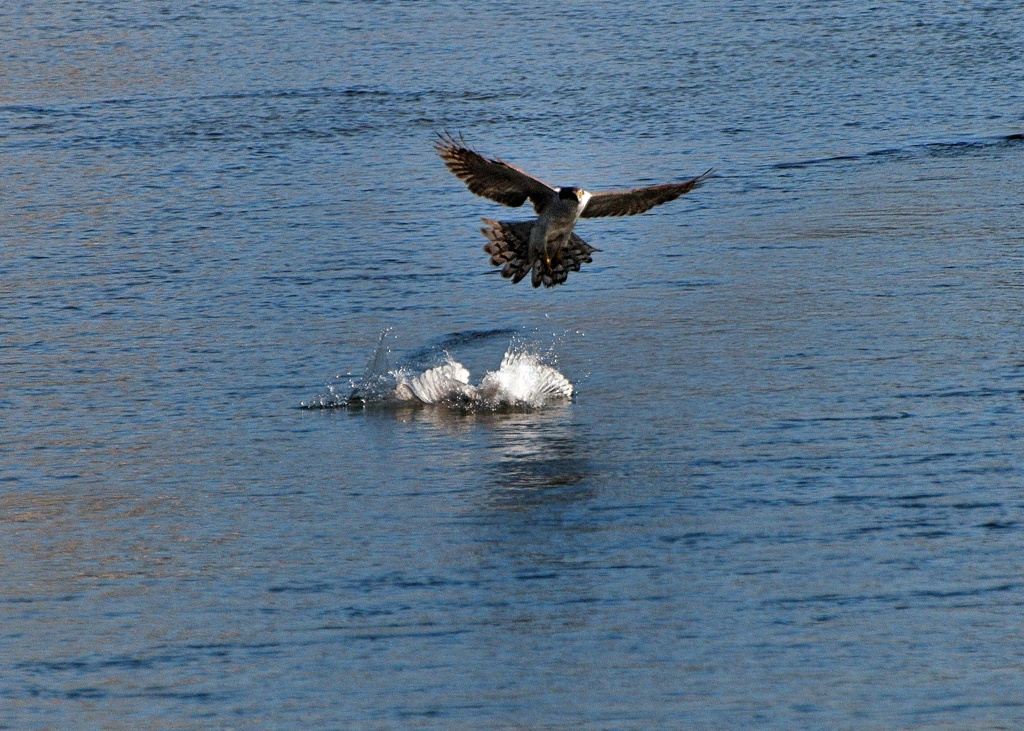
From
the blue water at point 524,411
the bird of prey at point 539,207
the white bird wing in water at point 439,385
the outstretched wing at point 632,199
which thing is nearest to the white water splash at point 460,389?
the white bird wing in water at point 439,385

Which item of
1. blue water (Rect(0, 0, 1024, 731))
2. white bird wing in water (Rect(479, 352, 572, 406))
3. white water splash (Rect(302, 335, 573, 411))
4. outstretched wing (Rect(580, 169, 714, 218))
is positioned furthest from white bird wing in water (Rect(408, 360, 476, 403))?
outstretched wing (Rect(580, 169, 714, 218))

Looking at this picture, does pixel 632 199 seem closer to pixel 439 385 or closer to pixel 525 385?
pixel 525 385

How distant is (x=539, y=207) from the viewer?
10492mm

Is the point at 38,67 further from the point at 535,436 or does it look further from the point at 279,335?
the point at 535,436

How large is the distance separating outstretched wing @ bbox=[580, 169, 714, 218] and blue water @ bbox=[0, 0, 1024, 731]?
799mm

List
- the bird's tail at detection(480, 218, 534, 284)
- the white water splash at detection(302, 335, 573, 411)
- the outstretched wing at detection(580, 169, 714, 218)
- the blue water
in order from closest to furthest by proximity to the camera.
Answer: the blue water, the white water splash at detection(302, 335, 573, 411), the outstretched wing at detection(580, 169, 714, 218), the bird's tail at detection(480, 218, 534, 284)

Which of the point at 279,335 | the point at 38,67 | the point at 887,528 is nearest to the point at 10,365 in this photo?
the point at 279,335

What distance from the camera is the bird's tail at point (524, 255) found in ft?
35.2

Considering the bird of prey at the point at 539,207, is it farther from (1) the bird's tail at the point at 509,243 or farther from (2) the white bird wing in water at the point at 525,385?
(2) the white bird wing in water at the point at 525,385

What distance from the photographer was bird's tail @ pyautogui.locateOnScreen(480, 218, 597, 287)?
10734 millimetres

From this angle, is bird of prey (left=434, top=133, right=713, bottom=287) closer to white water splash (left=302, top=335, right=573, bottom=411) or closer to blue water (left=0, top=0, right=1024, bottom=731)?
blue water (left=0, top=0, right=1024, bottom=731)

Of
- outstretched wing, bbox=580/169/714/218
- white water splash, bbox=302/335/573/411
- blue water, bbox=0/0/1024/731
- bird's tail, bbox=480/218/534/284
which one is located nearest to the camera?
blue water, bbox=0/0/1024/731

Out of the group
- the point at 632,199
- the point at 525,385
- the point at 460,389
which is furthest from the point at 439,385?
the point at 632,199

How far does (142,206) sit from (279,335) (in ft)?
12.4
